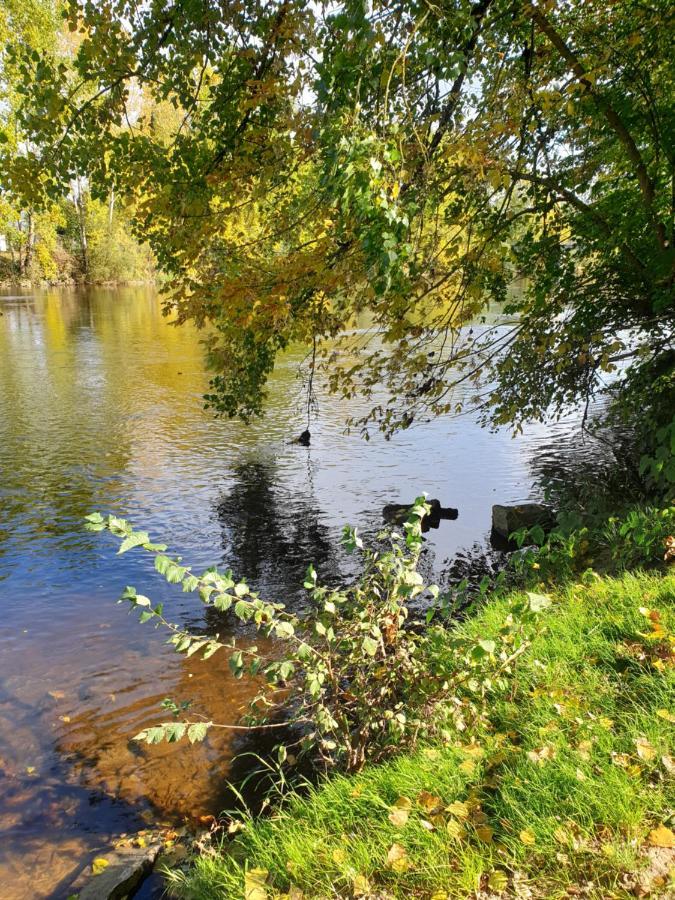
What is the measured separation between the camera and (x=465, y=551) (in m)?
8.56

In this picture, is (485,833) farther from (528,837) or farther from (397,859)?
(397,859)

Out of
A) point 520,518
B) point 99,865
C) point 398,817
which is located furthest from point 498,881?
point 520,518

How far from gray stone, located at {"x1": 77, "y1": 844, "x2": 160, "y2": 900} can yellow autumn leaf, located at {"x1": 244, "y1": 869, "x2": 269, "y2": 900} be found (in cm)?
112

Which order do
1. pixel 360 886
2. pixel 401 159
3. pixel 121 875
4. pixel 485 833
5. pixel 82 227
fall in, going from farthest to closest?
pixel 82 227
pixel 401 159
pixel 121 875
pixel 485 833
pixel 360 886

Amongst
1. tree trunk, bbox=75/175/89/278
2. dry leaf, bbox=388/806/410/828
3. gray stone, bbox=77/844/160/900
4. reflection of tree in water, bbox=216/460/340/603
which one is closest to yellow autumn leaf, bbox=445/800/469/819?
dry leaf, bbox=388/806/410/828

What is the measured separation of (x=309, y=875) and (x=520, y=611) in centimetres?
170

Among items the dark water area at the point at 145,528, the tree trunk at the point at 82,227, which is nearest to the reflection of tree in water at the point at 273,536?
the dark water area at the point at 145,528

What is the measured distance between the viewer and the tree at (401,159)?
5.10 metres

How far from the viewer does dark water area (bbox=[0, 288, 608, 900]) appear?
453 cm

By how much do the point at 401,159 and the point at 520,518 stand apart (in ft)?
18.1

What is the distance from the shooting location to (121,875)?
3.62 m

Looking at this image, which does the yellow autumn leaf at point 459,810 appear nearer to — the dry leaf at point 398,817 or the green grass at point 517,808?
the green grass at point 517,808

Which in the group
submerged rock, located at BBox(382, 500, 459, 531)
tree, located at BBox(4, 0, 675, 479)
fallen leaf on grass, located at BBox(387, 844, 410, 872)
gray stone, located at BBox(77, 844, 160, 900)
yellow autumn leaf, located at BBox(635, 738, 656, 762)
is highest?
tree, located at BBox(4, 0, 675, 479)

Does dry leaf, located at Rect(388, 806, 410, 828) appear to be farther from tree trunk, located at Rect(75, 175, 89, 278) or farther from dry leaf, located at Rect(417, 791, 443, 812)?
tree trunk, located at Rect(75, 175, 89, 278)
